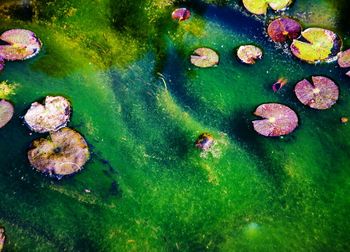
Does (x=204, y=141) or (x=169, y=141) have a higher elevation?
(x=204, y=141)

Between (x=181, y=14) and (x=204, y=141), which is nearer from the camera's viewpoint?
(x=204, y=141)

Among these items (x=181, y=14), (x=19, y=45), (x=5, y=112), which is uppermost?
(x=181, y=14)

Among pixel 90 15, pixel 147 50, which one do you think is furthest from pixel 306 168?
pixel 90 15

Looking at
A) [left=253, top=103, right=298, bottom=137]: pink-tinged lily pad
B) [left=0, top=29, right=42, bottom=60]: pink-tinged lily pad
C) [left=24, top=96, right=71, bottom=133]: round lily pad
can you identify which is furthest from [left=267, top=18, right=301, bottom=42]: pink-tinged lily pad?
[left=0, top=29, right=42, bottom=60]: pink-tinged lily pad

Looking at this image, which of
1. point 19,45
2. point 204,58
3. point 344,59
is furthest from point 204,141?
point 19,45

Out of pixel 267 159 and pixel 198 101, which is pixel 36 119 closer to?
pixel 198 101

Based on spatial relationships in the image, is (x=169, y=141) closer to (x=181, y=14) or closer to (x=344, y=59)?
(x=181, y=14)

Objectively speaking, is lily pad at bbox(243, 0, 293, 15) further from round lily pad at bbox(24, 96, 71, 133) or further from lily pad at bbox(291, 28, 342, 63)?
round lily pad at bbox(24, 96, 71, 133)
